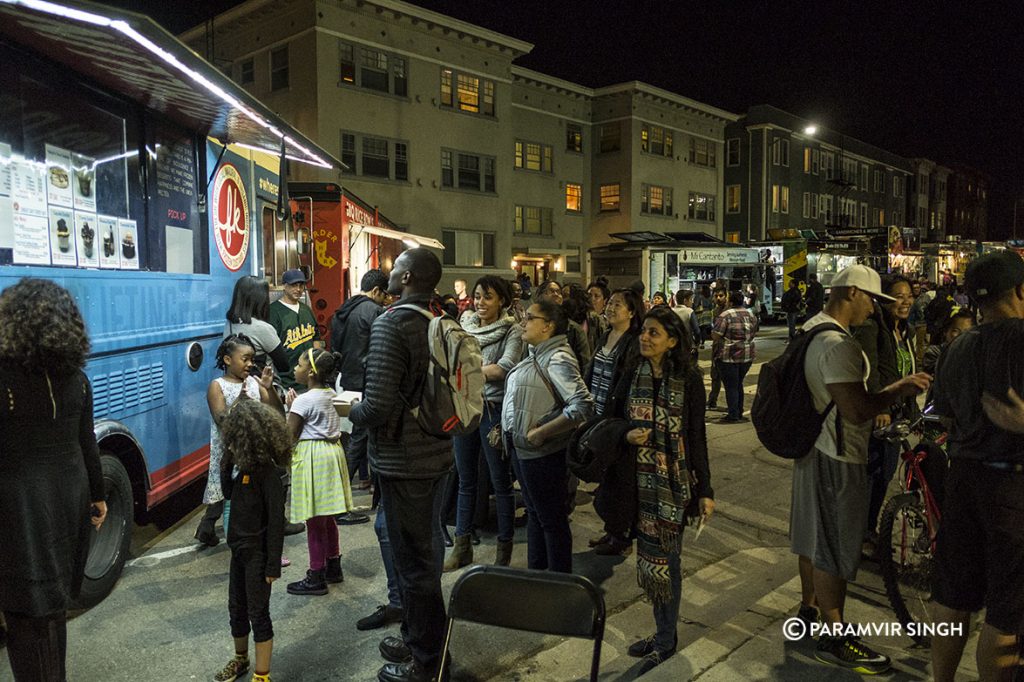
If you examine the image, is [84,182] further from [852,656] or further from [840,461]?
[852,656]

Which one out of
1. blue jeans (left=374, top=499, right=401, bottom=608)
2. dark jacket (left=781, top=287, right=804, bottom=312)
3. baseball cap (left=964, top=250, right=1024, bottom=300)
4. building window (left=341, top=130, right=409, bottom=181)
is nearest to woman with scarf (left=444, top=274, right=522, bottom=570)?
blue jeans (left=374, top=499, right=401, bottom=608)

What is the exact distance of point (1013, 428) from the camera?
2904mm

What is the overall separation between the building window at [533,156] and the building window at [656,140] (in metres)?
5.07

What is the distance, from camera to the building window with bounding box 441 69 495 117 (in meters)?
26.6

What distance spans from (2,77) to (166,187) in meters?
1.66

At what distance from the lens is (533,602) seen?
2.46m

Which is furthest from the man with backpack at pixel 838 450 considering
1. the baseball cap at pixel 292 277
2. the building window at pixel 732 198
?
the building window at pixel 732 198

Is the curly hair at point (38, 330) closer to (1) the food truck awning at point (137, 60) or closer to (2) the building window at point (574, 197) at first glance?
(1) the food truck awning at point (137, 60)

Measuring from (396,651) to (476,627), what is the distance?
0.65 meters

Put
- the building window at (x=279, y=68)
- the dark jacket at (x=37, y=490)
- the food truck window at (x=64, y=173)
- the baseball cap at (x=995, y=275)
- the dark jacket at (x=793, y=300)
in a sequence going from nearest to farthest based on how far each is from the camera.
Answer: the dark jacket at (x=37, y=490) < the baseball cap at (x=995, y=275) < the food truck window at (x=64, y=173) < the dark jacket at (x=793, y=300) < the building window at (x=279, y=68)

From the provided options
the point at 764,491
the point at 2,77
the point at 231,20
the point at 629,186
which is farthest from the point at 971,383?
the point at 629,186

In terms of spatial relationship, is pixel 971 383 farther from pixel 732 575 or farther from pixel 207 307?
pixel 207 307

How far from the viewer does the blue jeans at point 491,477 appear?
5.19 metres

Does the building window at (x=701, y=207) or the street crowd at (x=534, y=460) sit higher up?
the building window at (x=701, y=207)
